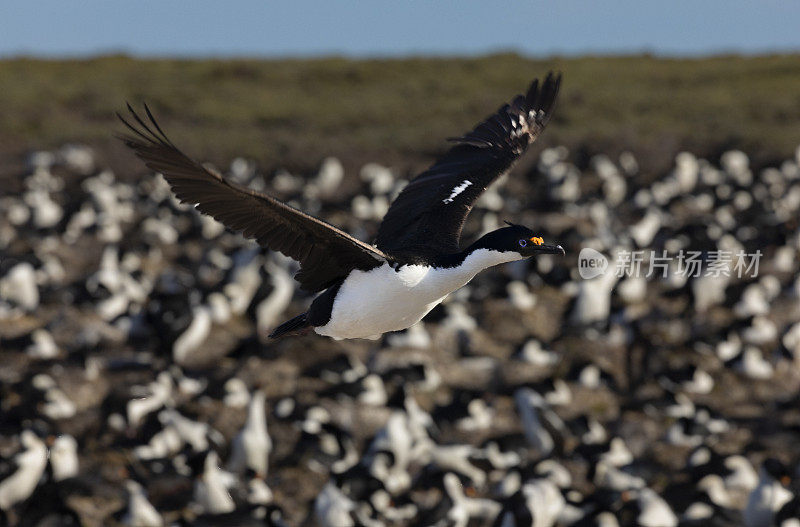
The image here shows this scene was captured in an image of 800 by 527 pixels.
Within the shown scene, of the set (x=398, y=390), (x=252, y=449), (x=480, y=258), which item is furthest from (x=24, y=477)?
(x=480, y=258)

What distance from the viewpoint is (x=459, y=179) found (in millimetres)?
6660

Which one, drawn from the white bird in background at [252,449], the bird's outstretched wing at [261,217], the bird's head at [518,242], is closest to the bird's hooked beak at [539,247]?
the bird's head at [518,242]

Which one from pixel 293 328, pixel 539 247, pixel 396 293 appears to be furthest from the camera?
pixel 293 328

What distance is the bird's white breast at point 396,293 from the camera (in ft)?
15.4

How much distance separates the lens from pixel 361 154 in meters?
31.3

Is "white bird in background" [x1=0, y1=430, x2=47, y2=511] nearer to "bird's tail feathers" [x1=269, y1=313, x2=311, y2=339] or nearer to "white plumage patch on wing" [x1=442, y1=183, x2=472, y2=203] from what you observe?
"white plumage patch on wing" [x1=442, y1=183, x2=472, y2=203]

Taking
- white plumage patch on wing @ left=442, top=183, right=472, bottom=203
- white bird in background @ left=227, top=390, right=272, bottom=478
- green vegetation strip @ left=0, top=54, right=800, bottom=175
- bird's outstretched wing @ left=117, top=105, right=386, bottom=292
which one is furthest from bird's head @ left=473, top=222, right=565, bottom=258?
green vegetation strip @ left=0, top=54, right=800, bottom=175

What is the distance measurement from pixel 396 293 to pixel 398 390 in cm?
1070

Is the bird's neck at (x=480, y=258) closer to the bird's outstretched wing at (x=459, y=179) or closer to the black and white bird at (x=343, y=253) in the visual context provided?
the black and white bird at (x=343, y=253)

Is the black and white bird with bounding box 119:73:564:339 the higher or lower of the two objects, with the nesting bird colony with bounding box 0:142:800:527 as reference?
higher

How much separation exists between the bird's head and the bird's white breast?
0.03m

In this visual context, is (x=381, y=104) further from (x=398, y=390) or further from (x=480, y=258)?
(x=480, y=258)

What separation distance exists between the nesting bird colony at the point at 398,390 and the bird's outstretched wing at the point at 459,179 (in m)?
6.57

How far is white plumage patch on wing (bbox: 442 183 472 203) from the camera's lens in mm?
6367
